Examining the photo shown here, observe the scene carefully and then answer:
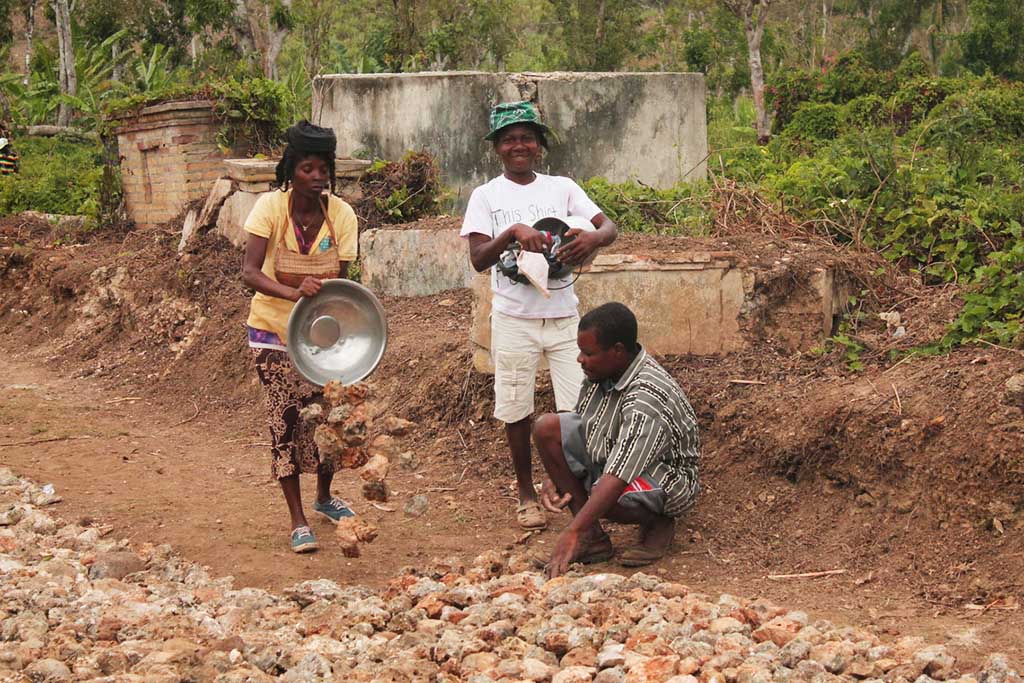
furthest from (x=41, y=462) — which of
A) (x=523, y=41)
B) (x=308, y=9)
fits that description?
(x=523, y=41)

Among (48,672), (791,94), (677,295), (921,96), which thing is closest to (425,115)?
(677,295)

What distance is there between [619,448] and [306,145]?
1625 millimetres

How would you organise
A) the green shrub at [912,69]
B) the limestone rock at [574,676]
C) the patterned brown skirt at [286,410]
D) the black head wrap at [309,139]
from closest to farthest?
the limestone rock at [574,676] < the black head wrap at [309,139] < the patterned brown skirt at [286,410] < the green shrub at [912,69]

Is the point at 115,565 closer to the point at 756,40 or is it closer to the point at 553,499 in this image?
the point at 553,499

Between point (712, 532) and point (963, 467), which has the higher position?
point (963, 467)

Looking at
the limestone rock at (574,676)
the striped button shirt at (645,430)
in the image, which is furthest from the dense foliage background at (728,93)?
the limestone rock at (574,676)

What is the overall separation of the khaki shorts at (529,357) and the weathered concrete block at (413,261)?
3148 mm

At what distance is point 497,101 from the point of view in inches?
403

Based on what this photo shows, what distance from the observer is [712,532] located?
5.08 m

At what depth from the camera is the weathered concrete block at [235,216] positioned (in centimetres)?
986

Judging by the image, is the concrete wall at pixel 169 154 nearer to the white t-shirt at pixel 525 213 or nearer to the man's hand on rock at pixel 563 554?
the white t-shirt at pixel 525 213

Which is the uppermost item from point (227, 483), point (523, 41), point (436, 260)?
point (523, 41)

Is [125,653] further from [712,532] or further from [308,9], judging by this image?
[308,9]

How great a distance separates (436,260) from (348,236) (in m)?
3.53
